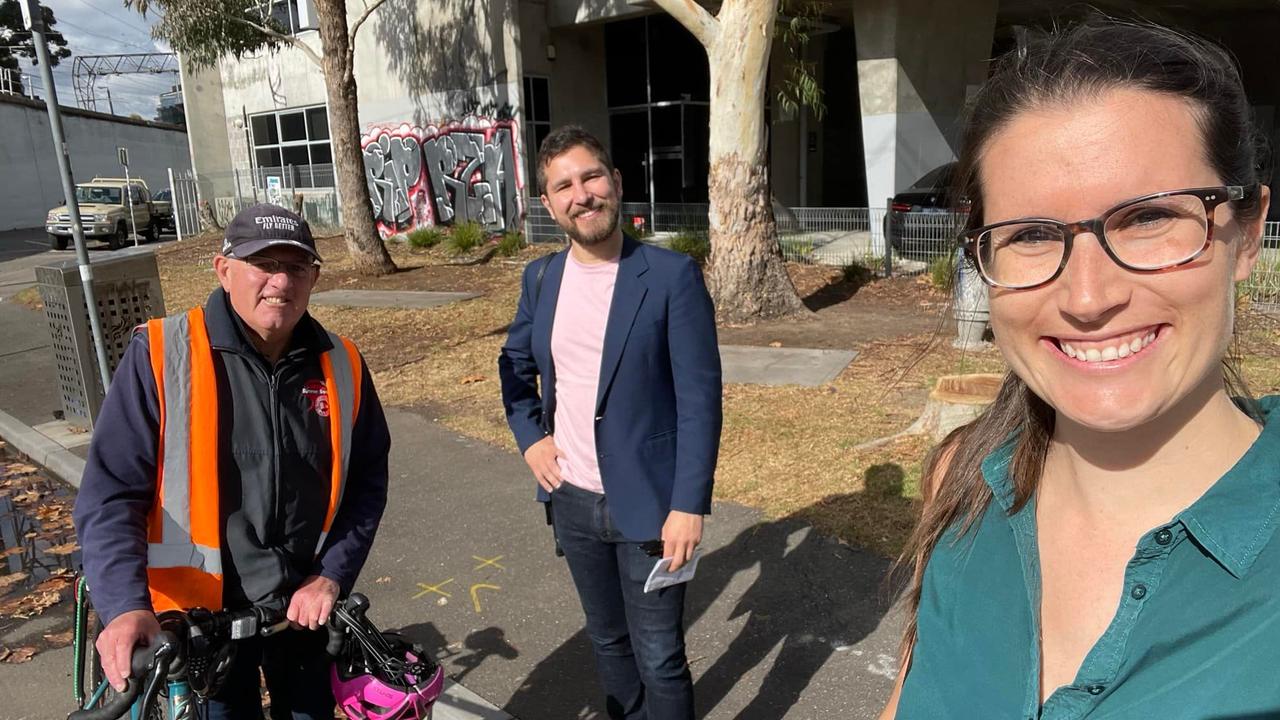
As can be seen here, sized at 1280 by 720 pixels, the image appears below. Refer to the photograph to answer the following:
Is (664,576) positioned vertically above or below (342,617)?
below

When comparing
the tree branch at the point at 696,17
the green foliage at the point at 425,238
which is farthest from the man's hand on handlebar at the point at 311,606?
the green foliage at the point at 425,238

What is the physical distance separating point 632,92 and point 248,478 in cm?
Answer: 1776

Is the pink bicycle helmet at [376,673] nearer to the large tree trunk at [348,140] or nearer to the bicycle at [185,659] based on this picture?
the bicycle at [185,659]

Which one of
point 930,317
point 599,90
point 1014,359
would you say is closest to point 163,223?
point 599,90

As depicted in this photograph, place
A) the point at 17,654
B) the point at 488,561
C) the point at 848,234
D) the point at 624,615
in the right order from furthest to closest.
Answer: the point at 848,234, the point at 488,561, the point at 17,654, the point at 624,615

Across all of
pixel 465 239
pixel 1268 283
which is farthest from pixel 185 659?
pixel 465 239

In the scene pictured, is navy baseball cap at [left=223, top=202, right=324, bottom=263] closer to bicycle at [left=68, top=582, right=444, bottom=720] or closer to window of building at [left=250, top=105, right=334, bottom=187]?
bicycle at [left=68, top=582, right=444, bottom=720]

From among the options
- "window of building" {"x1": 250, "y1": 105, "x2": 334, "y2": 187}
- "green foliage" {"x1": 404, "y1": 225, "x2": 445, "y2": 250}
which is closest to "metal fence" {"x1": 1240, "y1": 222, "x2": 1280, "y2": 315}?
"green foliage" {"x1": 404, "y1": 225, "x2": 445, "y2": 250}

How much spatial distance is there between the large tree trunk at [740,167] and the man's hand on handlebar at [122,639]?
7836 mm

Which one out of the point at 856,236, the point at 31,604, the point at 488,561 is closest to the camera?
the point at 31,604

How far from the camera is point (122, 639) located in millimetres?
1917

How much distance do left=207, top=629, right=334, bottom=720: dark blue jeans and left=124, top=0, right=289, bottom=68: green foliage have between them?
15.9m

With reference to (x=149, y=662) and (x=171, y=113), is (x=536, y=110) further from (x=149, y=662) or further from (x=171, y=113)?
(x=171, y=113)

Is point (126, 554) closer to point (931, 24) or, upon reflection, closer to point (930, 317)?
point (930, 317)
